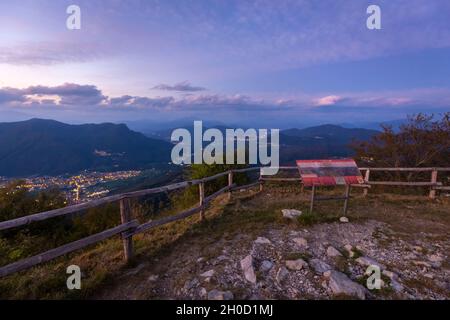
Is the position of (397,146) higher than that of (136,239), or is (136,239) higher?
(397,146)

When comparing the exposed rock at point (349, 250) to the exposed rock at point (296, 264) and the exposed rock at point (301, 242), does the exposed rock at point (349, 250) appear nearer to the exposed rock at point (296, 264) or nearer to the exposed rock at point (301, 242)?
the exposed rock at point (301, 242)

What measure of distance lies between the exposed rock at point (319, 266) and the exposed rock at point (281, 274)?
0.56 meters

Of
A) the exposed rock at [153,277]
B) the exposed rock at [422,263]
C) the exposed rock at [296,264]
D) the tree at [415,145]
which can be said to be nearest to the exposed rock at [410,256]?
the exposed rock at [422,263]

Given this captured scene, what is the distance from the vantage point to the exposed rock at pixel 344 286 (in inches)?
154

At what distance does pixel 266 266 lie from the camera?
4.75 meters

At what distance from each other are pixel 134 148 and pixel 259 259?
193m

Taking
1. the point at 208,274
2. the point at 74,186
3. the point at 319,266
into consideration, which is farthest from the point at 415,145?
the point at 74,186

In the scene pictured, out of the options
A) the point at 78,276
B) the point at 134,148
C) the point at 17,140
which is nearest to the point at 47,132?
the point at 17,140

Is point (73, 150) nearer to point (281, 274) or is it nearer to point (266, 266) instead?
point (266, 266)

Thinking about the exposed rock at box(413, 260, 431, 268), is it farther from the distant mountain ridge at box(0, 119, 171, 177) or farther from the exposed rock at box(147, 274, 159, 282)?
the distant mountain ridge at box(0, 119, 171, 177)

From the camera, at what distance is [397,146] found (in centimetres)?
1694

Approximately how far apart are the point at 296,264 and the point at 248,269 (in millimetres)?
896

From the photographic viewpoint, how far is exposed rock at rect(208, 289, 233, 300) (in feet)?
12.5
